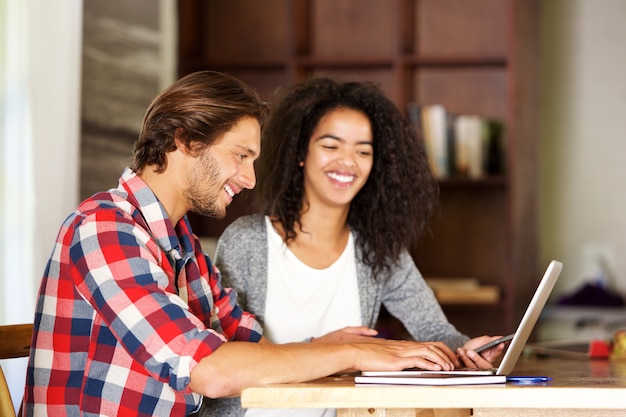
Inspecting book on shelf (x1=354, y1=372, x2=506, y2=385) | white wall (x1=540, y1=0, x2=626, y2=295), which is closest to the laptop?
book on shelf (x1=354, y1=372, x2=506, y2=385)

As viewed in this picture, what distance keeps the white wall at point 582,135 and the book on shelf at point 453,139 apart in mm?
1075

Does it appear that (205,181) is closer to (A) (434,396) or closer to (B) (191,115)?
(B) (191,115)

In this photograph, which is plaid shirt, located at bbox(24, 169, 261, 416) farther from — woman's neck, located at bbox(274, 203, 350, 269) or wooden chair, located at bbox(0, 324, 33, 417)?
woman's neck, located at bbox(274, 203, 350, 269)

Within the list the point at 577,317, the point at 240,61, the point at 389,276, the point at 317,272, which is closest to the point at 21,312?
the point at 317,272

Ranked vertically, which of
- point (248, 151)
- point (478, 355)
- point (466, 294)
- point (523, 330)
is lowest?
point (466, 294)

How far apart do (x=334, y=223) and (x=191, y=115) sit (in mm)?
775

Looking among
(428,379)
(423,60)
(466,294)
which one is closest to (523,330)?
(428,379)

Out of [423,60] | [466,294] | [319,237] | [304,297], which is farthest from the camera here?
[423,60]

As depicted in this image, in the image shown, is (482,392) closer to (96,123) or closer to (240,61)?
(96,123)

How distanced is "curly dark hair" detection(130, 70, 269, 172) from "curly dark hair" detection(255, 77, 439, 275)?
665 millimetres

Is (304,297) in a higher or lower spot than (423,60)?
lower

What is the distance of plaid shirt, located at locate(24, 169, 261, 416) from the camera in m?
1.47

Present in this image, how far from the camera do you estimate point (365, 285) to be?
234cm

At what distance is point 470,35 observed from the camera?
Answer: 3961 mm
